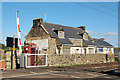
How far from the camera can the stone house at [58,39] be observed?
102 feet

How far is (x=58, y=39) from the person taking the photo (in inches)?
1250

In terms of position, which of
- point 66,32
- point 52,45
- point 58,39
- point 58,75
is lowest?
point 58,75

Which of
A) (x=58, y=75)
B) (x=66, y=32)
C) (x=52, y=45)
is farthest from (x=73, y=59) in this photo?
(x=58, y=75)

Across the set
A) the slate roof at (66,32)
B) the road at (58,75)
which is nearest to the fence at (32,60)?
the road at (58,75)

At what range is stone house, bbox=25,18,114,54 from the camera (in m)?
31.1

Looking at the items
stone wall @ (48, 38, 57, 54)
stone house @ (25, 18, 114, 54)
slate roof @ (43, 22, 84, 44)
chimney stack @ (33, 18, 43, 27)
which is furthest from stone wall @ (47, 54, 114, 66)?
chimney stack @ (33, 18, 43, 27)

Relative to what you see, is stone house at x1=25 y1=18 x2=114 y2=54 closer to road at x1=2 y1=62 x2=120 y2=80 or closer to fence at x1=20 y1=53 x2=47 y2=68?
fence at x1=20 y1=53 x2=47 y2=68

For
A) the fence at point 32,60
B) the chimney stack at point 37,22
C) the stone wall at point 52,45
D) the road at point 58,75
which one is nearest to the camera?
the road at point 58,75

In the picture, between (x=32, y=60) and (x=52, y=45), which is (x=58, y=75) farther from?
(x=52, y=45)

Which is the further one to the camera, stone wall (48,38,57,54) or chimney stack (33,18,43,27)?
chimney stack (33,18,43,27)

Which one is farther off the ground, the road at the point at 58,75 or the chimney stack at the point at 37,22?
the chimney stack at the point at 37,22

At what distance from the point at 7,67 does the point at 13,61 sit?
0.91 metres

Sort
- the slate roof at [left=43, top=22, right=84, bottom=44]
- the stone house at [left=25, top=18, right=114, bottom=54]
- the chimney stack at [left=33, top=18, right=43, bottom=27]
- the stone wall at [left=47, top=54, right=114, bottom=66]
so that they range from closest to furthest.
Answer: the stone wall at [left=47, top=54, right=114, bottom=66], the stone house at [left=25, top=18, right=114, bottom=54], the slate roof at [left=43, top=22, right=84, bottom=44], the chimney stack at [left=33, top=18, right=43, bottom=27]

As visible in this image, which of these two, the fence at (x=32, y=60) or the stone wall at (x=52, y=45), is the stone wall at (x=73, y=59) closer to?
the fence at (x=32, y=60)
